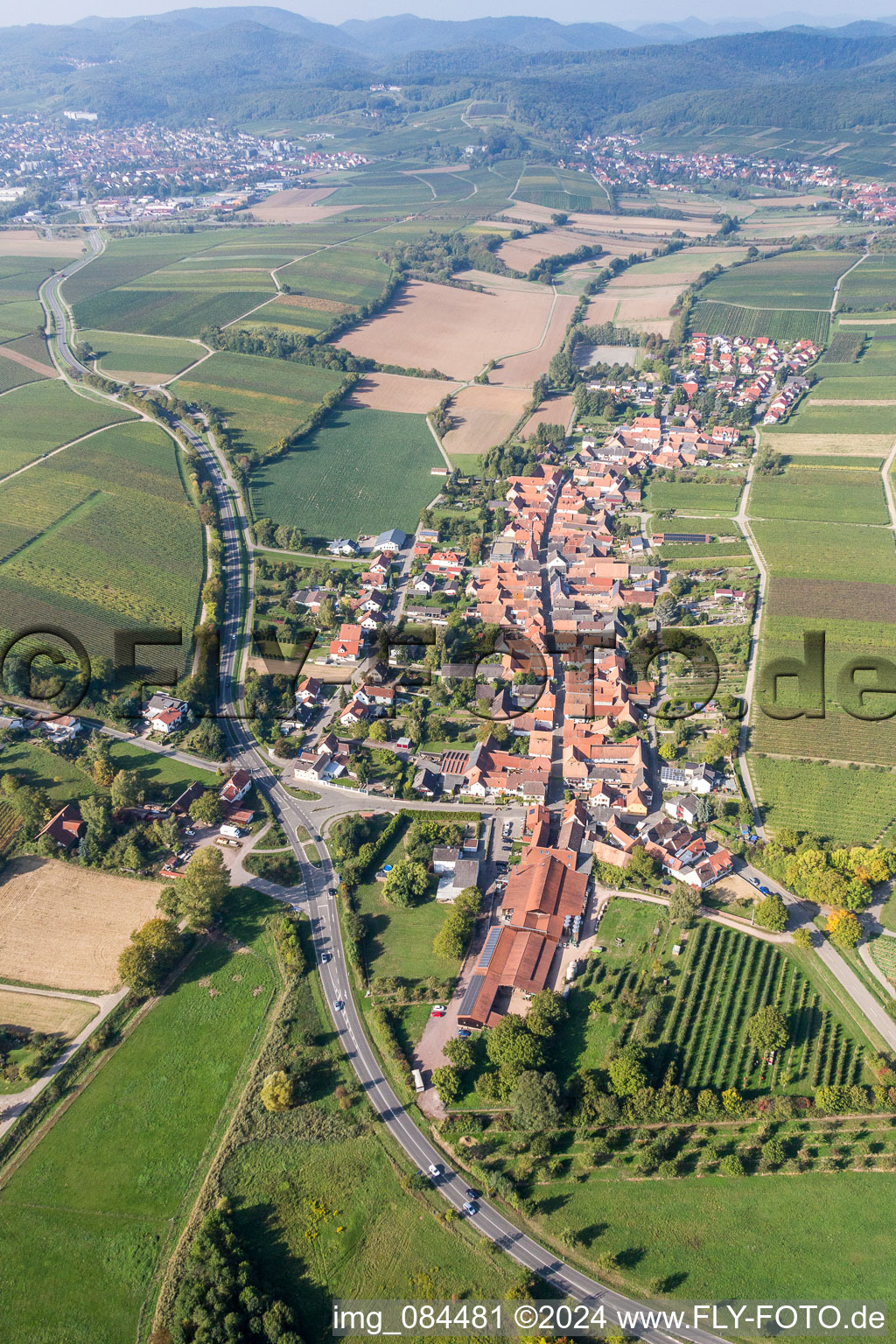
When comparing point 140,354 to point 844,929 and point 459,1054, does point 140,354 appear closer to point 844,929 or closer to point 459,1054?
point 459,1054

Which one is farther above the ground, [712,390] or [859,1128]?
[712,390]

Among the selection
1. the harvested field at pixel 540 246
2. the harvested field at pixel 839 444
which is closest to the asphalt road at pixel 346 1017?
the harvested field at pixel 839 444

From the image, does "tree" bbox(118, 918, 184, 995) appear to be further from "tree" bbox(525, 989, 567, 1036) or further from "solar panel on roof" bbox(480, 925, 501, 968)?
"tree" bbox(525, 989, 567, 1036)

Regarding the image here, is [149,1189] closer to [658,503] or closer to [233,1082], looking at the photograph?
[233,1082]

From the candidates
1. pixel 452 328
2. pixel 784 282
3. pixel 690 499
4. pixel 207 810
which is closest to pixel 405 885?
pixel 207 810

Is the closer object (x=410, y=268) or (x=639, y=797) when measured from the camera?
(x=639, y=797)

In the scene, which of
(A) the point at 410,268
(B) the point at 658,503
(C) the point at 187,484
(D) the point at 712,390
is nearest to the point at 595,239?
(A) the point at 410,268

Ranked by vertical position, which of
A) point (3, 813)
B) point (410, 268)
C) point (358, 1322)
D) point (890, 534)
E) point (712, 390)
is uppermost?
point (410, 268)

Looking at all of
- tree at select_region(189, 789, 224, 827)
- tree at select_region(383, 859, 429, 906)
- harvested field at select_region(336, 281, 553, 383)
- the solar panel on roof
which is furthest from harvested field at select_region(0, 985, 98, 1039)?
harvested field at select_region(336, 281, 553, 383)
